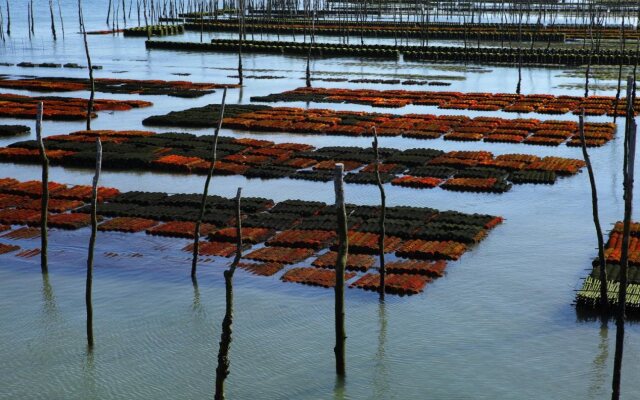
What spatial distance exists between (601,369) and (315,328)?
571cm

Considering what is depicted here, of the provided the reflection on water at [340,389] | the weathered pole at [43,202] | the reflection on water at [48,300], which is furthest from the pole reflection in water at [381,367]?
the weathered pole at [43,202]

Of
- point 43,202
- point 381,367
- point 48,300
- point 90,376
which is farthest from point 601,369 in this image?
point 43,202

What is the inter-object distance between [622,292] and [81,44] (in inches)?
3349

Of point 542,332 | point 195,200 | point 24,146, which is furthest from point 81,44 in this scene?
point 542,332

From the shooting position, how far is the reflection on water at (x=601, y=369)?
54.2ft

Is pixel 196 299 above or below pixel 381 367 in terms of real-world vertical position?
above

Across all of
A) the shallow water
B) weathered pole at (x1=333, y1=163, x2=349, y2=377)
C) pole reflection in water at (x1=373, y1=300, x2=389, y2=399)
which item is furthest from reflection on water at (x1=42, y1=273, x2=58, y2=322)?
pole reflection in water at (x1=373, y1=300, x2=389, y2=399)

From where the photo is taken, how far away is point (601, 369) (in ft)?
56.9

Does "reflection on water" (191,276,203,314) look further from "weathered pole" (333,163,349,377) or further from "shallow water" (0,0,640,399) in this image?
"weathered pole" (333,163,349,377)

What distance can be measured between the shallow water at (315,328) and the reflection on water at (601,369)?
0.04 m

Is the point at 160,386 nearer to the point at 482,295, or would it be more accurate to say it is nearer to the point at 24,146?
the point at 482,295

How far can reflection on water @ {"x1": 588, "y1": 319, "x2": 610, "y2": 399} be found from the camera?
16516 millimetres

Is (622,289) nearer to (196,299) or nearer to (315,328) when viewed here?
(315,328)

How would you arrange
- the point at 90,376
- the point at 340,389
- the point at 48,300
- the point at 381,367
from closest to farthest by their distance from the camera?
the point at 340,389 → the point at 90,376 → the point at 381,367 → the point at 48,300
